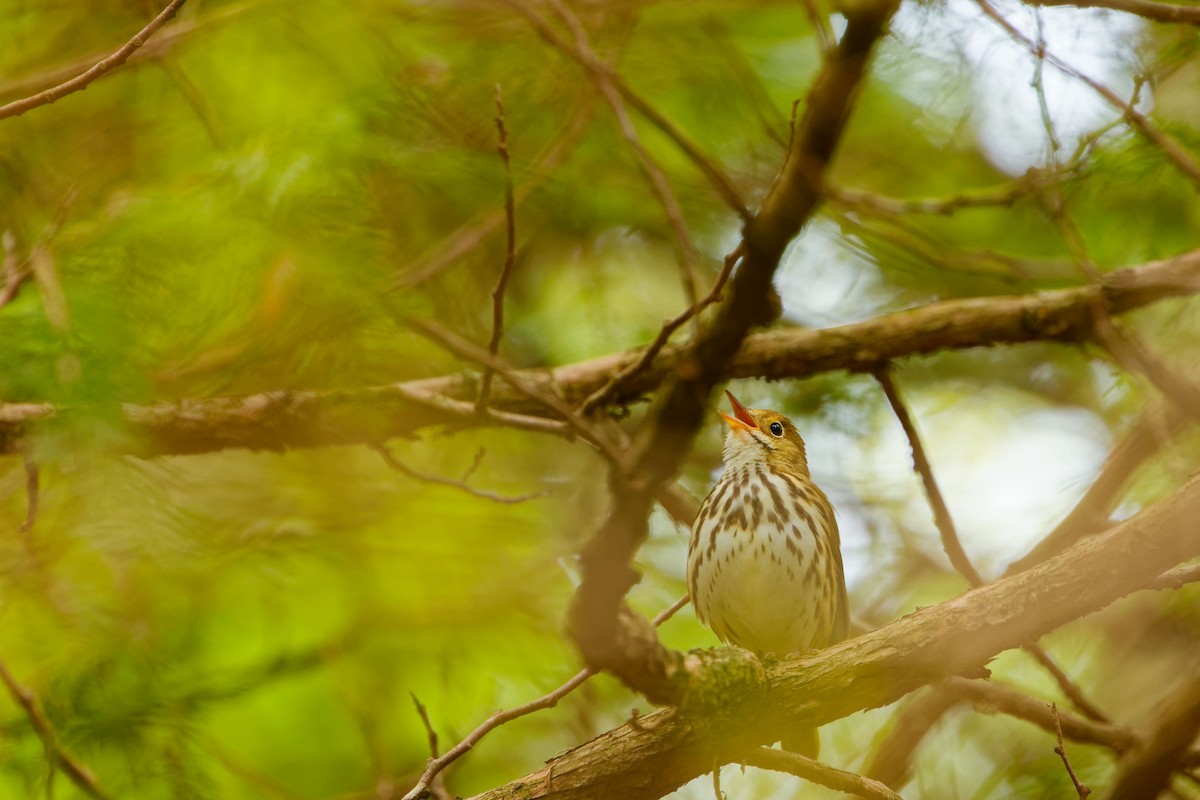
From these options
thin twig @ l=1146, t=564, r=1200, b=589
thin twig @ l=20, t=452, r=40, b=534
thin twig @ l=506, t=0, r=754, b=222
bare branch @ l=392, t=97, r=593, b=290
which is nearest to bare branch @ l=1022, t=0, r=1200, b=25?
thin twig @ l=506, t=0, r=754, b=222

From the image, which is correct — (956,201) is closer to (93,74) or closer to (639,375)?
(639,375)

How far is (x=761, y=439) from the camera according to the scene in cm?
471

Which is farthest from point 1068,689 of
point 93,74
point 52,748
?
point 93,74

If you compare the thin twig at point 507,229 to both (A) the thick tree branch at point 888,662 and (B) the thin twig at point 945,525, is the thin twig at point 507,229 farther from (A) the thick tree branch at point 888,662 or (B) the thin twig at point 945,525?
(B) the thin twig at point 945,525

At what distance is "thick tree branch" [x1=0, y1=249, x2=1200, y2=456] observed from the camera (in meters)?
4.05

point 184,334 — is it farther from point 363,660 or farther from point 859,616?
point 859,616

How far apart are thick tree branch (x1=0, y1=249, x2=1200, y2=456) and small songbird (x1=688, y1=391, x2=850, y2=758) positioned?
467 millimetres

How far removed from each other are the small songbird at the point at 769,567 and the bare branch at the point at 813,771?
1.00m

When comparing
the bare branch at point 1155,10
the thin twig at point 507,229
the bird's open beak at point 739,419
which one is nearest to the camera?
the thin twig at point 507,229

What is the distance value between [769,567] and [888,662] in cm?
122

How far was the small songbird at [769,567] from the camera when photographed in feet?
13.6

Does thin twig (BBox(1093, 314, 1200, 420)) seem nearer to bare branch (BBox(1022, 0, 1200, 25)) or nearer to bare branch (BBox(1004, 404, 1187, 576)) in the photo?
bare branch (BBox(1004, 404, 1187, 576))

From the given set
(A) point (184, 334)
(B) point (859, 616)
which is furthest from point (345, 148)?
(B) point (859, 616)

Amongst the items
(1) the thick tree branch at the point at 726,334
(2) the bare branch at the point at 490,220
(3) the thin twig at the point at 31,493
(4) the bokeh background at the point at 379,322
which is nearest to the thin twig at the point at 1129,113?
(4) the bokeh background at the point at 379,322
